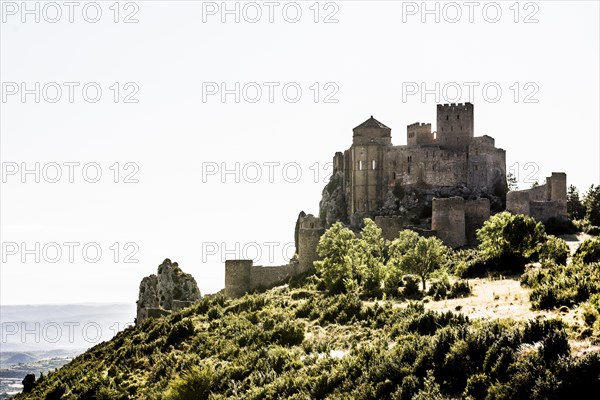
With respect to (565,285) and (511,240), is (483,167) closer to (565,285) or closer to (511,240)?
(511,240)

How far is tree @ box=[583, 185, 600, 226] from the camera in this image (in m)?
65.6

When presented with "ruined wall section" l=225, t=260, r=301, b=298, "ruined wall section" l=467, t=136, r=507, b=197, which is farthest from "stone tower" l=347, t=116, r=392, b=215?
"ruined wall section" l=225, t=260, r=301, b=298

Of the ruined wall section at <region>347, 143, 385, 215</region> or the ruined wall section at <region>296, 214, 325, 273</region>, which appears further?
the ruined wall section at <region>347, 143, 385, 215</region>

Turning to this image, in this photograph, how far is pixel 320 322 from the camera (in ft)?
138

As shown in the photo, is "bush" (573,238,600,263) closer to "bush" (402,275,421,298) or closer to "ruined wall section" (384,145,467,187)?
→ "bush" (402,275,421,298)

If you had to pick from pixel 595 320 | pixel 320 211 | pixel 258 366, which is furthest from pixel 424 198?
pixel 595 320

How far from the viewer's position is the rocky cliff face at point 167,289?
2585 inches

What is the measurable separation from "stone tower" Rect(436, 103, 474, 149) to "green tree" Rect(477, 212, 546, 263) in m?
23.6

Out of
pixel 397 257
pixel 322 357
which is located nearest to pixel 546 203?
pixel 397 257

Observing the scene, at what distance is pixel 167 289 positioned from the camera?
66062 millimetres

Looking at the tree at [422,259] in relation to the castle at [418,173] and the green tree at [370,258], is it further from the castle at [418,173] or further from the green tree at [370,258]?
the castle at [418,173]

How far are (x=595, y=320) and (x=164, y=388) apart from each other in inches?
814

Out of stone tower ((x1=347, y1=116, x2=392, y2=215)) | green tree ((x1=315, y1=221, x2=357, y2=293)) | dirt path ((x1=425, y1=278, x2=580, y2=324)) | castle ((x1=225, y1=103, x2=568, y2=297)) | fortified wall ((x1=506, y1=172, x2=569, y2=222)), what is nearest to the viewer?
dirt path ((x1=425, y1=278, x2=580, y2=324))

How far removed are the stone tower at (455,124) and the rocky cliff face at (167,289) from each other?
28234mm
